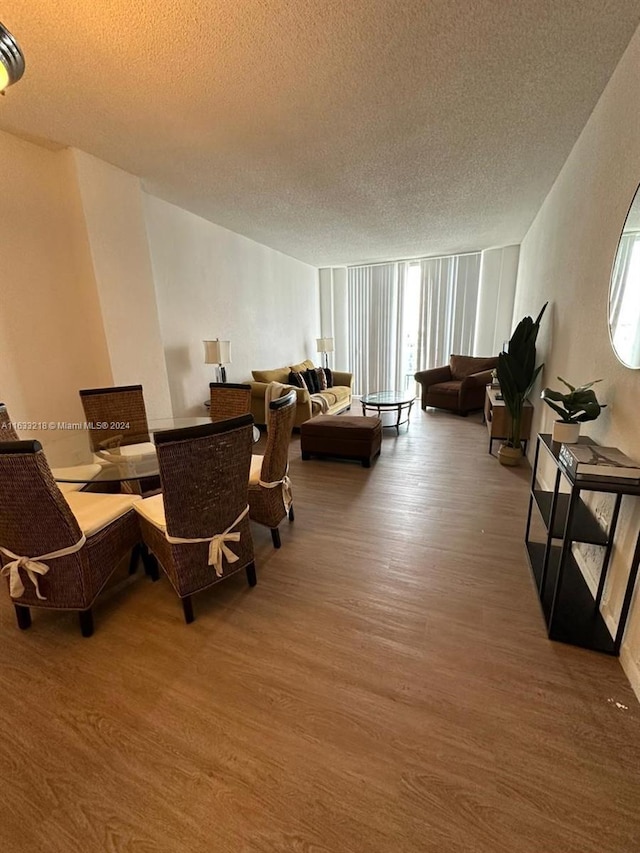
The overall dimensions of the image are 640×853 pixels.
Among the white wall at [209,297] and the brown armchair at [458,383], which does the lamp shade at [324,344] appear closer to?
the white wall at [209,297]

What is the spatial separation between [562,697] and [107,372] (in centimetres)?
379

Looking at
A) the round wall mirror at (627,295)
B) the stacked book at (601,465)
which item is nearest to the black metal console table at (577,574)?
the stacked book at (601,465)

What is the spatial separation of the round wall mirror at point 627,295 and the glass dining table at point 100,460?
185 centimetres

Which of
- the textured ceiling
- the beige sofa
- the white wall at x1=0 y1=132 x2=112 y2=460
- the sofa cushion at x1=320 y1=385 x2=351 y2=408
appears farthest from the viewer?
the sofa cushion at x1=320 y1=385 x2=351 y2=408

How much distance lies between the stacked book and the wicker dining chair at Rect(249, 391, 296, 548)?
56.2 inches

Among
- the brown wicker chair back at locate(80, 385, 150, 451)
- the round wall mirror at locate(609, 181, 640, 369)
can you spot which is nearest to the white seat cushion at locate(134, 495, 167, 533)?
the brown wicker chair back at locate(80, 385, 150, 451)

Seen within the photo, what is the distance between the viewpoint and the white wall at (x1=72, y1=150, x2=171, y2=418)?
2.94 meters

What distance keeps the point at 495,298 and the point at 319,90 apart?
17.5 feet

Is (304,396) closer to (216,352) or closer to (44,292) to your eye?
(216,352)

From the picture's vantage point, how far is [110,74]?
6.43ft

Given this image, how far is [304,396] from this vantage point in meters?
4.64

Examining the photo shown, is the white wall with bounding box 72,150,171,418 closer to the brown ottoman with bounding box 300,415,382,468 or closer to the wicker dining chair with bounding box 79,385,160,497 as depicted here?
the wicker dining chair with bounding box 79,385,160,497

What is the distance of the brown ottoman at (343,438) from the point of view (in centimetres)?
367

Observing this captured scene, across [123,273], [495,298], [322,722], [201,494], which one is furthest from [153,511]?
[495,298]
